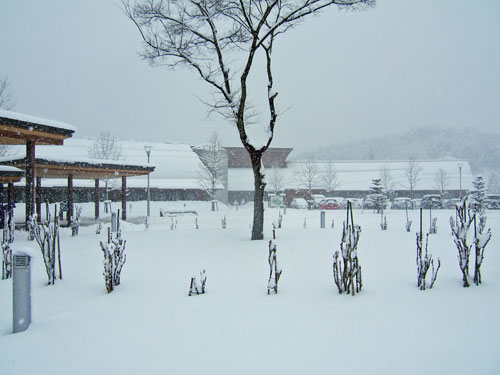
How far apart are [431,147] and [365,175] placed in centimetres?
7147

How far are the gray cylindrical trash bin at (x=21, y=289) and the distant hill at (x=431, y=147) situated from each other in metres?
87.2

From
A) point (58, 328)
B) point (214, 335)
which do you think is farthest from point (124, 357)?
point (58, 328)

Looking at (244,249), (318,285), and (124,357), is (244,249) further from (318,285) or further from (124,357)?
(124,357)

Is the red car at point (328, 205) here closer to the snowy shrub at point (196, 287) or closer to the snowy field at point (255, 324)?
the snowy field at point (255, 324)

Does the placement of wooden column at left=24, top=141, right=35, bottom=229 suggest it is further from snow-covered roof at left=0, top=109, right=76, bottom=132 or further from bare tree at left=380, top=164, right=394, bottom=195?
bare tree at left=380, top=164, right=394, bottom=195

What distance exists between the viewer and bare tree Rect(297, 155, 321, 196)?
46156 mm

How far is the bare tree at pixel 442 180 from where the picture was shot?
47312mm

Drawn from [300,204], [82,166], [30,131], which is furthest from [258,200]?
[300,204]

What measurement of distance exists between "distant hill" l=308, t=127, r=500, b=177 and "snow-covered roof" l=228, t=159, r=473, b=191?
3266 cm

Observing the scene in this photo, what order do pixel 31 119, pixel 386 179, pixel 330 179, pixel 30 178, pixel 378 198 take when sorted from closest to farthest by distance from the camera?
pixel 31 119, pixel 30 178, pixel 378 198, pixel 330 179, pixel 386 179

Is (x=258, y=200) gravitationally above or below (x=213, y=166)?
below

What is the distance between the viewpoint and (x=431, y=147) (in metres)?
108

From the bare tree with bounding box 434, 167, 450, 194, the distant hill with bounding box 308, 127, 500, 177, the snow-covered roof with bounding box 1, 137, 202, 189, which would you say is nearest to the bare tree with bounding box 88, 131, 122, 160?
the snow-covered roof with bounding box 1, 137, 202, 189

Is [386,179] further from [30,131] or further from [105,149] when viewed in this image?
[30,131]
